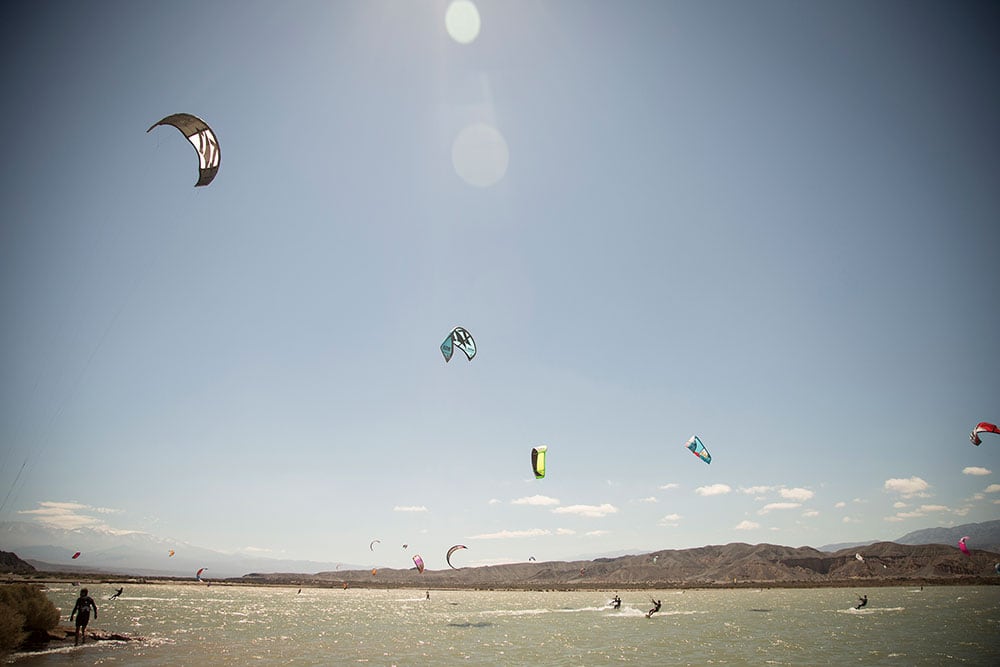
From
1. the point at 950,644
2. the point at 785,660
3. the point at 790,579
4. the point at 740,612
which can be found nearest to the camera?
the point at 785,660

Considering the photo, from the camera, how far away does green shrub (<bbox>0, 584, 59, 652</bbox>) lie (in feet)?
52.7

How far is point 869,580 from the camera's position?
3634 inches

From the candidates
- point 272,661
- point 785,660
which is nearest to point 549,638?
point 785,660

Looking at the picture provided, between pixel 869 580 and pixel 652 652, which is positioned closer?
pixel 652 652

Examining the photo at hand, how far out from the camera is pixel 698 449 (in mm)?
26766

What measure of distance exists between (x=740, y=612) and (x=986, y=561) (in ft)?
284

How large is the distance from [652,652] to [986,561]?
112060 mm

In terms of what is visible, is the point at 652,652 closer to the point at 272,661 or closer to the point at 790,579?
the point at 272,661

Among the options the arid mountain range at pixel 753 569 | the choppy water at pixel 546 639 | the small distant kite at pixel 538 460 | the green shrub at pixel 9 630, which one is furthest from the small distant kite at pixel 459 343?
the arid mountain range at pixel 753 569

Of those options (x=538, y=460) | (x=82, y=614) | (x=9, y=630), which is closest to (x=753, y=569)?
(x=538, y=460)

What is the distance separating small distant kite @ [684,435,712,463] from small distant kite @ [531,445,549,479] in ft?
28.6

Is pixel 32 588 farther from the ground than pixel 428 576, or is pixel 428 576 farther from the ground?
pixel 32 588

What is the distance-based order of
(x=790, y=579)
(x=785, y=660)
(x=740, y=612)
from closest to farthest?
1. (x=785, y=660)
2. (x=740, y=612)
3. (x=790, y=579)

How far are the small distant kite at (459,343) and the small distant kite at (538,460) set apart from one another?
523 centimetres
